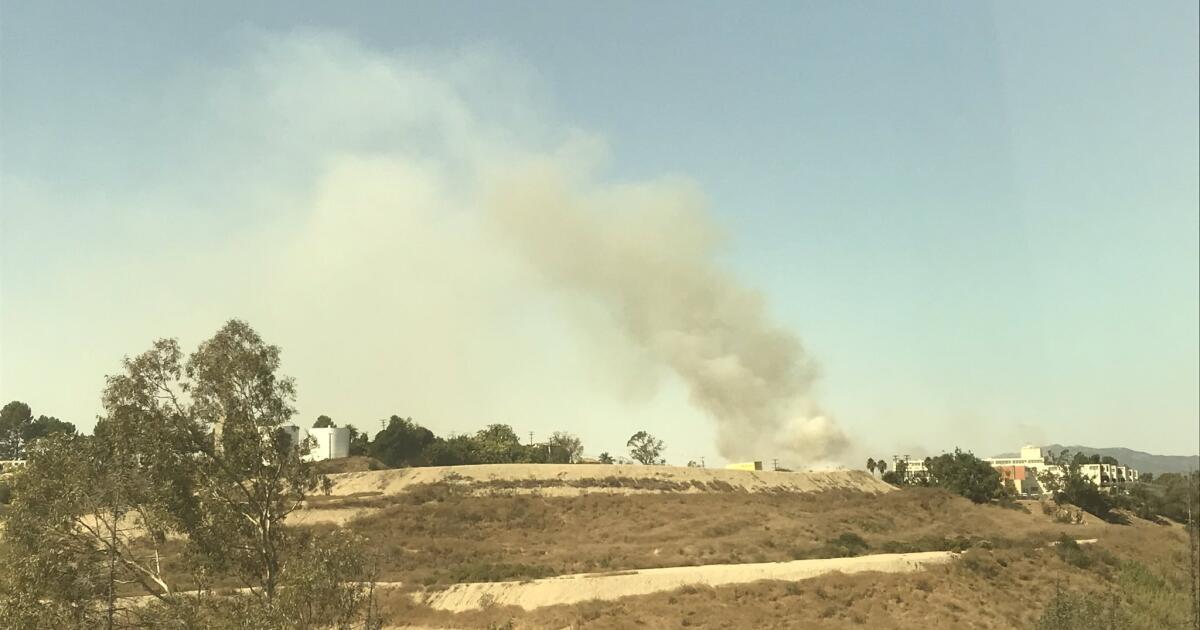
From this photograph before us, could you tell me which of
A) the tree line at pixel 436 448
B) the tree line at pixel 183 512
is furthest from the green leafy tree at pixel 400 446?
the tree line at pixel 183 512

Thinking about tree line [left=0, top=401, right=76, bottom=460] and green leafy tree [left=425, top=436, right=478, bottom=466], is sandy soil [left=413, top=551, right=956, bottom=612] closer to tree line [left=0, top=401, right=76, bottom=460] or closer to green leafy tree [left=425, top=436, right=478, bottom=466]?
green leafy tree [left=425, top=436, right=478, bottom=466]

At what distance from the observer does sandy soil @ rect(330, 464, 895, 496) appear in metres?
97.6

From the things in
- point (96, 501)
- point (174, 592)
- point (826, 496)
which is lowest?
point (826, 496)

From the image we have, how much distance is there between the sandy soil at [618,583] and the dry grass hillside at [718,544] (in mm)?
818

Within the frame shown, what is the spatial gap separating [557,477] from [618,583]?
172ft

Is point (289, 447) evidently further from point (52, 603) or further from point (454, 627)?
point (454, 627)

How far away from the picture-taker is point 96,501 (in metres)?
28.2

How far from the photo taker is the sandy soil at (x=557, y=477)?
97625 millimetres

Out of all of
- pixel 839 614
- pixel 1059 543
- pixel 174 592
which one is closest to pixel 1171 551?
pixel 1059 543

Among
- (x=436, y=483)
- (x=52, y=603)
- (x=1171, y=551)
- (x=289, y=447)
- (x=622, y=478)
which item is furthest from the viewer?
(x=622, y=478)

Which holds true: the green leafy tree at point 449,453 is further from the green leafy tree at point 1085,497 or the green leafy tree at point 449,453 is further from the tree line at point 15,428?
the green leafy tree at point 1085,497

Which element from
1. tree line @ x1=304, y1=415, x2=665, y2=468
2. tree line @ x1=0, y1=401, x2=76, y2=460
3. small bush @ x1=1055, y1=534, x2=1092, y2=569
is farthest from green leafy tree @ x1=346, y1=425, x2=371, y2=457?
small bush @ x1=1055, y1=534, x2=1092, y2=569

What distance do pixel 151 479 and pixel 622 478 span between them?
78.6 meters

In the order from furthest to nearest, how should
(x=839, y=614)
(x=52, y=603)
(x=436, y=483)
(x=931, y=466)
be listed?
(x=931, y=466)
(x=436, y=483)
(x=839, y=614)
(x=52, y=603)
